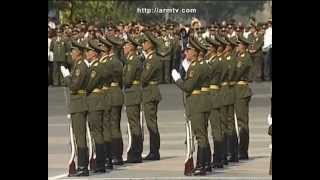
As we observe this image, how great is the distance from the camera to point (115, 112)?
965cm

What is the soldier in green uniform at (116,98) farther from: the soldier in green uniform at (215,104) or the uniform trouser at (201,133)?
the soldier in green uniform at (215,104)

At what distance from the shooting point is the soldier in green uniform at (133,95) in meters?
9.49

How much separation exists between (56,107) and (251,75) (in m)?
6.03

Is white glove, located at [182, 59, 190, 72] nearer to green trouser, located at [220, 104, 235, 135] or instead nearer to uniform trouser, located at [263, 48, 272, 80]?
green trouser, located at [220, 104, 235, 135]

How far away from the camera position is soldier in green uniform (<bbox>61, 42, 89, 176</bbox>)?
9453 mm

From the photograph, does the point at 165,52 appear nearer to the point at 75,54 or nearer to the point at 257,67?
the point at 75,54

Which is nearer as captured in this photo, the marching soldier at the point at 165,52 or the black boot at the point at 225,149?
the marching soldier at the point at 165,52

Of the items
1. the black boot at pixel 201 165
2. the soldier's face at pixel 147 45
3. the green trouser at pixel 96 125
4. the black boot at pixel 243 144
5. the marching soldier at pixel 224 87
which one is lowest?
→ the black boot at pixel 201 165

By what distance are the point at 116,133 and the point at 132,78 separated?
0.59 meters

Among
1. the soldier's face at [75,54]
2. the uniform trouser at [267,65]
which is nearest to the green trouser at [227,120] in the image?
the uniform trouser at [267,65]

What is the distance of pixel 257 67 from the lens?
9984mm

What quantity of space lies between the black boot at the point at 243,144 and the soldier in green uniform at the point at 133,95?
3.26 ft
